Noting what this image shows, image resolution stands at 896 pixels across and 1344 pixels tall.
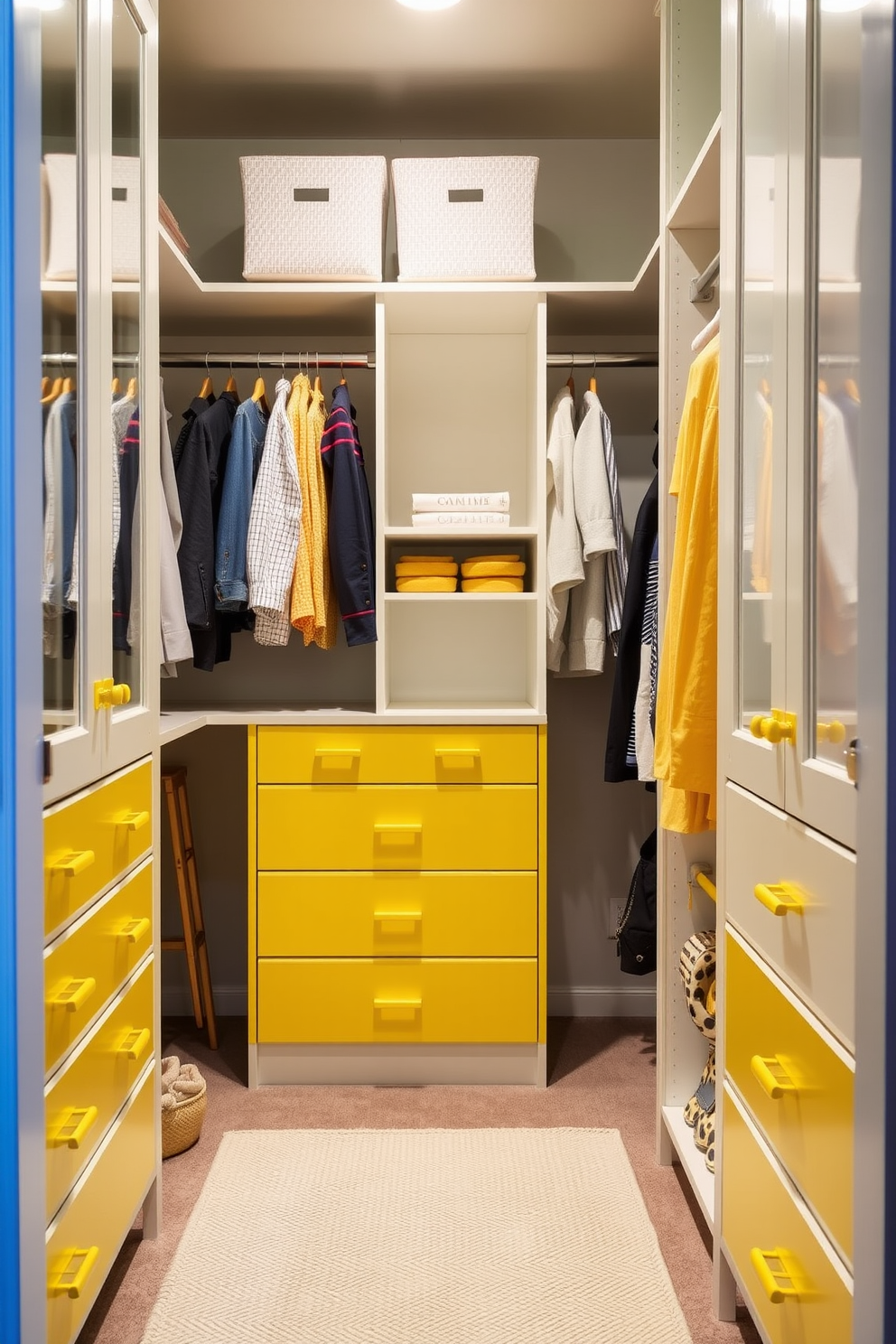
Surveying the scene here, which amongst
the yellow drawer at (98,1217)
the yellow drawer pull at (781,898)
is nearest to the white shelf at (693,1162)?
the yellow drawer pull at (781,898)

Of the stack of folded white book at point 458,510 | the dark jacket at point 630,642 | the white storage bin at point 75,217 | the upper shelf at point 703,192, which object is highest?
the upper shelf at point 703,192

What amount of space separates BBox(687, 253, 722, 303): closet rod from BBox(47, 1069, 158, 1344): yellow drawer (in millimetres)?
1879

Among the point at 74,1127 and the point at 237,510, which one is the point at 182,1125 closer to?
the point at 74,1127

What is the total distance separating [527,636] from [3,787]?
2005mm

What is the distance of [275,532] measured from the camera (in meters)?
2.51

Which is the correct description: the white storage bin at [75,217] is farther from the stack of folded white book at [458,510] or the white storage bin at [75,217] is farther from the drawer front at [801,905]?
the drawer front at [801,905]

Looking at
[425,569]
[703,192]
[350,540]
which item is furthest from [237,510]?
[703,192]

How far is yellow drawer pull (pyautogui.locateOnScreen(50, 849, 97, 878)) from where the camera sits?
129 centimetres

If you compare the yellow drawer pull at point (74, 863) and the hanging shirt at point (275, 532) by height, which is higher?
the hanging shirt at point (275, 532)

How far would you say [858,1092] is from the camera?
979 mm

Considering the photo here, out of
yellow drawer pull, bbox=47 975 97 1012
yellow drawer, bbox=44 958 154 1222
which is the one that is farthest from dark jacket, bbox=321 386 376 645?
yellow drawer pull, bbox=47 975 97 1012

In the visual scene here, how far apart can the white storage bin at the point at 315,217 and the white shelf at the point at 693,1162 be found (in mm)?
2125

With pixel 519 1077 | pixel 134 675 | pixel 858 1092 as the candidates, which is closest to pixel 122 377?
pixel 134 675

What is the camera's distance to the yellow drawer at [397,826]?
2.52m
